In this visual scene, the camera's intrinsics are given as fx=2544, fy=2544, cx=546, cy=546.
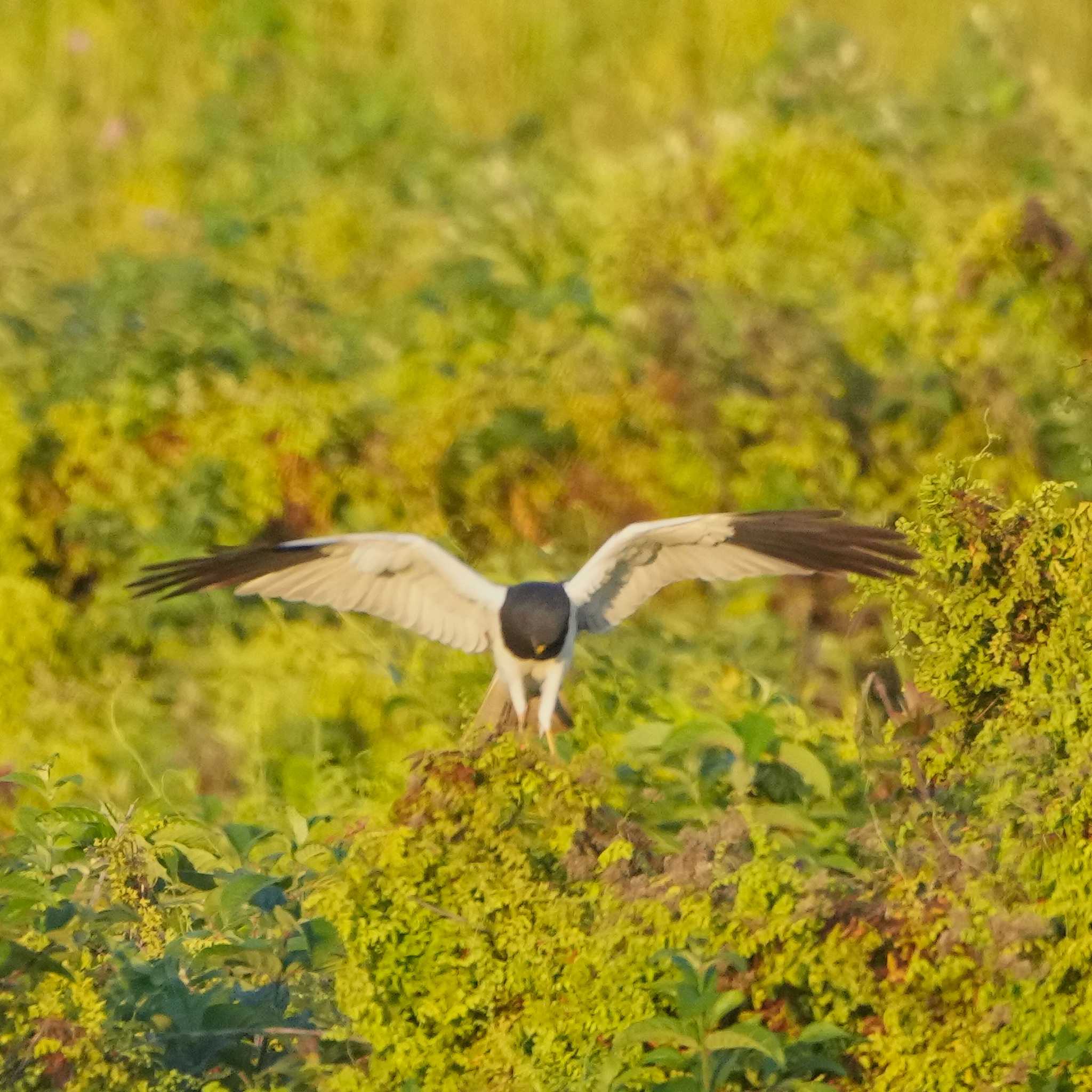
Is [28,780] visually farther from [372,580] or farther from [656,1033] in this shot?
[372,580]

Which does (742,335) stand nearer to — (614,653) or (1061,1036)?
(614,653)

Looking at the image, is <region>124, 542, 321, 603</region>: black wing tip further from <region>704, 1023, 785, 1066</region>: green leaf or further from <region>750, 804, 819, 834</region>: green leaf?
<region>704, 1023, 785, 1066</region>: green leaf

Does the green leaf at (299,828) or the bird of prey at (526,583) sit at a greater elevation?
the bird of prey at (526,583)

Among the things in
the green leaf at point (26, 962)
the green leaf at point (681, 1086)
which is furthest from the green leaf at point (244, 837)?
the green leaf at point (681, 1086)

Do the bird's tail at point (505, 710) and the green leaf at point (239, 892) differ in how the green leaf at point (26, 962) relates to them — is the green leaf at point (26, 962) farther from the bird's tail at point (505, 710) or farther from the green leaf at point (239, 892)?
the bird's tail at point (505, 710)

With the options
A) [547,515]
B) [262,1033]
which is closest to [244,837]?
[262,1033]

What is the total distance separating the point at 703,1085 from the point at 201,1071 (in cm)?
74

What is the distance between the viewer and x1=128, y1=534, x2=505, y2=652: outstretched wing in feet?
17.8

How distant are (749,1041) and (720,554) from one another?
2.11 meters

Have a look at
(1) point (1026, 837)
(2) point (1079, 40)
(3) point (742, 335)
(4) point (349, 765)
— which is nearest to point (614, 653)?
(4) point (349, 765)

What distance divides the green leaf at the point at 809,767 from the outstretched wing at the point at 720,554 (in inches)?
22.3

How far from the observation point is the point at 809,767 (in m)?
4.45

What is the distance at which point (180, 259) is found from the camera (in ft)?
28.3

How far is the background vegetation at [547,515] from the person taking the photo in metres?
3.66
